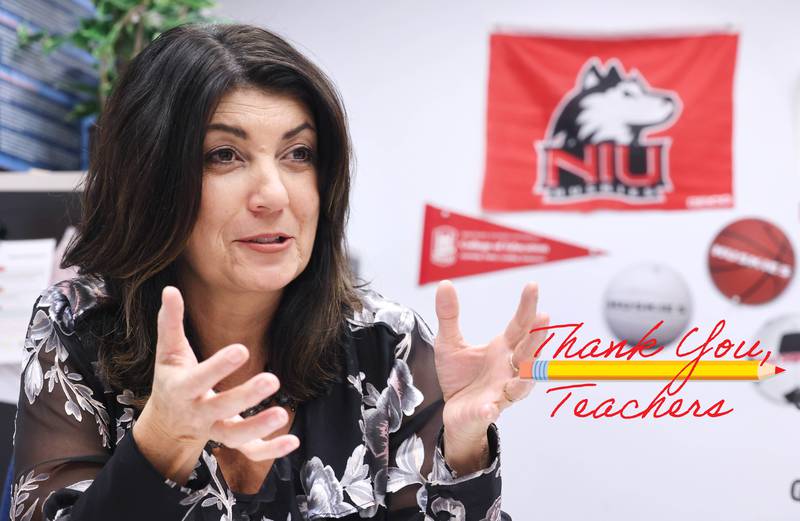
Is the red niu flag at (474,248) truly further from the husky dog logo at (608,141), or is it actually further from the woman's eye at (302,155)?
the woman's eye at (302,155)

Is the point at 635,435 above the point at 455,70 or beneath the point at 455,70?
beneath

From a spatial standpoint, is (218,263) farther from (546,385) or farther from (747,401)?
(747,401)

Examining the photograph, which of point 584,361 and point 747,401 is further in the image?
point 747,401

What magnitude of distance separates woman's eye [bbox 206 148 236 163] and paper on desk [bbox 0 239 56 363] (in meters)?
1.04

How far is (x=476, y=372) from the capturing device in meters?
1.05

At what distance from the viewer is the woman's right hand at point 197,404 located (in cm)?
84

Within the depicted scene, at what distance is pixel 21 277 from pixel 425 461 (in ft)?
4.10

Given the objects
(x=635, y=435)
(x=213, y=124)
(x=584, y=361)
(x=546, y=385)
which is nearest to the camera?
(x=584, y=361)

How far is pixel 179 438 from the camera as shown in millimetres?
924

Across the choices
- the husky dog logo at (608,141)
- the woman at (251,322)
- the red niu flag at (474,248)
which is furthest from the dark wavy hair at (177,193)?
the husky dog logo at (608,141)

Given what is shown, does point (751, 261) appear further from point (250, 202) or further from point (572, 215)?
point (250, 202)

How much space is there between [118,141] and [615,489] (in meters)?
2.45

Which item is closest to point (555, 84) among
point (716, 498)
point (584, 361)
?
point (716, 498)

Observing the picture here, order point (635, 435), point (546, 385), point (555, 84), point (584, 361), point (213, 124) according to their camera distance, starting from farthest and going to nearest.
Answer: point (555, 84) → point (635, 435) → point (546, 385) → point (213, 124) → point (584, 361)
